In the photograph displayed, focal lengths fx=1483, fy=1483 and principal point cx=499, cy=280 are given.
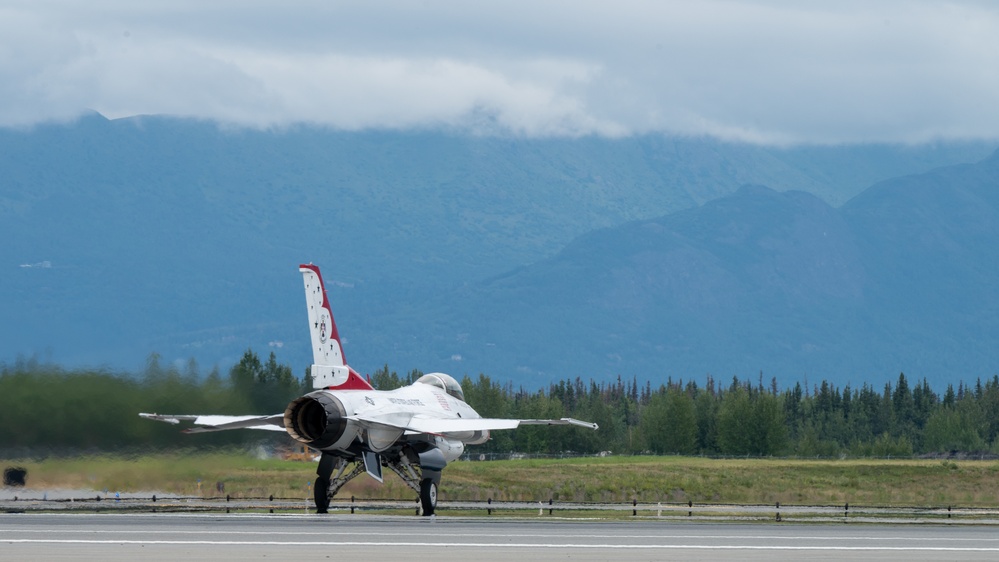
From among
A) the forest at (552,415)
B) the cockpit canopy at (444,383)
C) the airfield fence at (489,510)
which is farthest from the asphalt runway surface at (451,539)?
the cockpit canopy at (444,383)

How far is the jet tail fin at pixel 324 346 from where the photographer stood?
46.0m

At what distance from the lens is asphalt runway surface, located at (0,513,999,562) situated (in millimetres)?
30891

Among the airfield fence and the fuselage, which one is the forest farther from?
the fuselage

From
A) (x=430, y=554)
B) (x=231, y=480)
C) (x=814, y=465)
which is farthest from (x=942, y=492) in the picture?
(x=430, y=554)

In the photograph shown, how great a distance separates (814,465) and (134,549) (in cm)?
6694

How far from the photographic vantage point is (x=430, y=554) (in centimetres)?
3095

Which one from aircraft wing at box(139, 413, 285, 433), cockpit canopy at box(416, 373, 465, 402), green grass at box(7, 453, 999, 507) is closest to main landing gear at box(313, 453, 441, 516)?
aircraft wing at box(139, 413, 285, 433)

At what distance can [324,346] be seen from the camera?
46.4 metres

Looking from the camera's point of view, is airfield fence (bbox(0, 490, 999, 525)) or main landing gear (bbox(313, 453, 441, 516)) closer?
main landing gear (bbox(313, 453, 441, 516))

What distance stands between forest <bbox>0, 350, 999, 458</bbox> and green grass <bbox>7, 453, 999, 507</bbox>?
814 mm

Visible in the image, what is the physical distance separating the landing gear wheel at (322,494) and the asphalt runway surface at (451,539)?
7.21ft

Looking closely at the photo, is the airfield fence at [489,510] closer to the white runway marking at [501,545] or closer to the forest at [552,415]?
the forest at [552,415]

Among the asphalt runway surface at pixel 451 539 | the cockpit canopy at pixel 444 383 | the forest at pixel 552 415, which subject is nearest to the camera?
the asphalt runway surface at pixel 451 539

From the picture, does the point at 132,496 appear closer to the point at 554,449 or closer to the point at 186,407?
the point at 186,407
